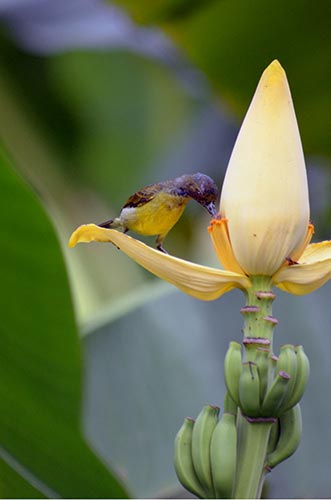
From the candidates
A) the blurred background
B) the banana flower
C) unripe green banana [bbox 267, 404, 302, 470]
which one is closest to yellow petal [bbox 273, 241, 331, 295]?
the banana flower

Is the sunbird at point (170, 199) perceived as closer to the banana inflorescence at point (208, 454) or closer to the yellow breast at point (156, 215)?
the yellow breast at point (156, 215)

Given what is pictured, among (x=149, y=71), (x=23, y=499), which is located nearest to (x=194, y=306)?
(x=23, y=499)

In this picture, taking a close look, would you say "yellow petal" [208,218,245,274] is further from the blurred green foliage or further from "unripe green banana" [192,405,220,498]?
the blurred green foliage

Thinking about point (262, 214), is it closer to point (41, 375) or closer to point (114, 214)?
point (41, 375)

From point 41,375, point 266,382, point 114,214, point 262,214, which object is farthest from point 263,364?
point 114,214

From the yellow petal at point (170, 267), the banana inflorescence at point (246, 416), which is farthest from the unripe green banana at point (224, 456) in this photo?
the yellow petal at point (170, 267)

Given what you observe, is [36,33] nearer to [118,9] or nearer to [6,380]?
[118,9]
